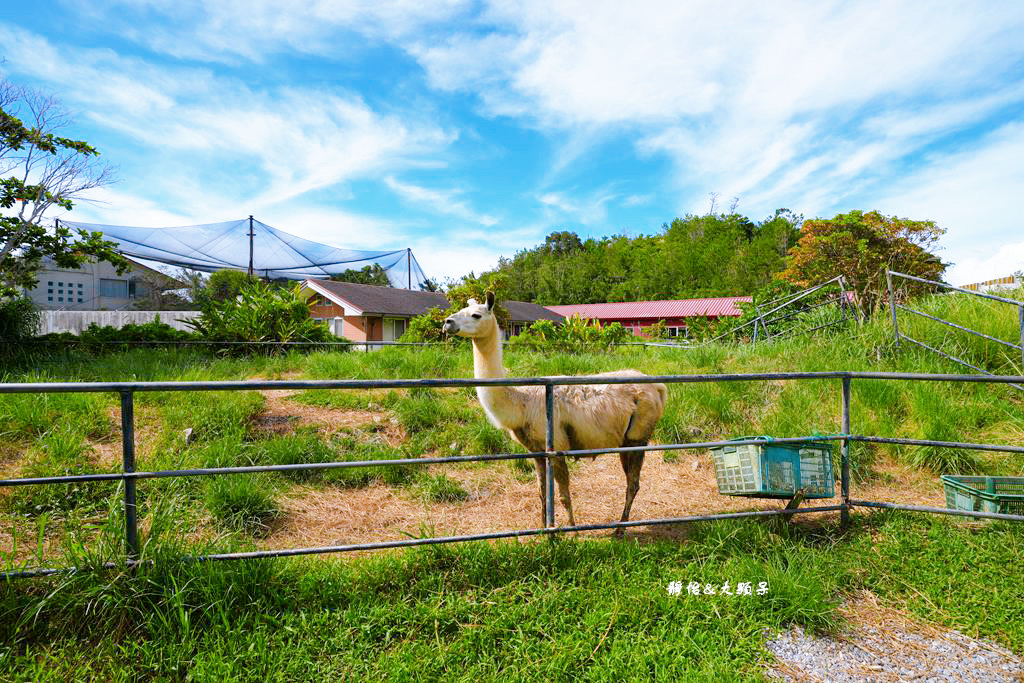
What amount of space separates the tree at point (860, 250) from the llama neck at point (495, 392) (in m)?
13.5

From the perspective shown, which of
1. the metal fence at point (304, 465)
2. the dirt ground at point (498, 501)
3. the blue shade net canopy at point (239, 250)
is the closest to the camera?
the metal fence at point (304, 465)

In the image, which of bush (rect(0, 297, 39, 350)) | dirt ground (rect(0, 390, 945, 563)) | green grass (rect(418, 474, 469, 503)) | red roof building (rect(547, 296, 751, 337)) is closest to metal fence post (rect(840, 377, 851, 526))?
dirt ground (rect(0, 390, 945, 563))

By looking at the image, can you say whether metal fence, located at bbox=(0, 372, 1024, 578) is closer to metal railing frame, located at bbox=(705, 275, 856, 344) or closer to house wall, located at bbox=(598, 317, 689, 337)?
metal railing frame, located at bbox=(705, 275, 856, 344)

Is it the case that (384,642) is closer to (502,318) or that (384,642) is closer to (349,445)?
(349,445)

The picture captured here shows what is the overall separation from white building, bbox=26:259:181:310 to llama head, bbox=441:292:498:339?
78.6 feet

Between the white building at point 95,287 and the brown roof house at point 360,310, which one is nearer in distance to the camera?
the brown roof house at point 360,310

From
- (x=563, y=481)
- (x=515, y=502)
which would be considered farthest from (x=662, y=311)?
(x=563, y=481)

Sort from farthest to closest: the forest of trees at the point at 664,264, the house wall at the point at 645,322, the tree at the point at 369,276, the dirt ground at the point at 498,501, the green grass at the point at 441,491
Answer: the forest of trees at the point at 664,264 → the house wall at the point at 645,322 → the tree at the point at 369,276 → the green grass at the point at 441,491 → the dirt ground at the point at 498,501

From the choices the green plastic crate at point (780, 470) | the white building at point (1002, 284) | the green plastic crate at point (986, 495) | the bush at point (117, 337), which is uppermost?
the white building at point (1002, 284)

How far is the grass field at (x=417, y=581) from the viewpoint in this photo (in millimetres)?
2291

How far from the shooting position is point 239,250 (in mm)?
23547

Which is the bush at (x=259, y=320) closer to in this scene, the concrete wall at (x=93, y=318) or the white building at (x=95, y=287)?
the concrete wall at (x=93, y=318)

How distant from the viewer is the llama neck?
3736 mm

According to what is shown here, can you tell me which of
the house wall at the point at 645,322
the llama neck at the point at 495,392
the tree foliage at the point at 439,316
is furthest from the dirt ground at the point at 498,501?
the house wall at the point at 645,322
